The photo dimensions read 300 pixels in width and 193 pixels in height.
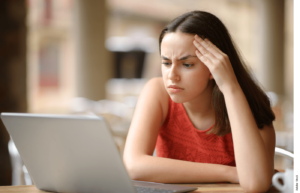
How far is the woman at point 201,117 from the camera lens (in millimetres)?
1152

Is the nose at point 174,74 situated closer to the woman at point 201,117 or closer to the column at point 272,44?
the woman at point 201,117

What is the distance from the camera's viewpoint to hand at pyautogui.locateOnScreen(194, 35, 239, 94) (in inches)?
47.4

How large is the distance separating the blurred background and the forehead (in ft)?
0.81

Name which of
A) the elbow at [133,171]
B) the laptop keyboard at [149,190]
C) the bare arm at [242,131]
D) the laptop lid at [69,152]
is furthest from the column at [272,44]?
the laptop lid at [69,152]

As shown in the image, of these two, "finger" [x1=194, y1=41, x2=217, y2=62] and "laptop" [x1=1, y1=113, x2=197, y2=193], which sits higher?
"finger" [x1=194, y1=41, x2=217, y2=62]

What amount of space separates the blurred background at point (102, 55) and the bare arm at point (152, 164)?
0.42m

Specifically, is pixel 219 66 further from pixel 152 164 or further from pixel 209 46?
pixel 152 164

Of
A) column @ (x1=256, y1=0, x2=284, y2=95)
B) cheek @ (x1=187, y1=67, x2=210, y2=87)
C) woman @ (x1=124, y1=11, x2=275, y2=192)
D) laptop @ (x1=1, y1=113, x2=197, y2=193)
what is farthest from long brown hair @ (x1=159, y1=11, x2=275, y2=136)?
column @ (x1=256, y1=0, x2=284, y2=95)

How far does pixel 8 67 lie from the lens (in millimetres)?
2648

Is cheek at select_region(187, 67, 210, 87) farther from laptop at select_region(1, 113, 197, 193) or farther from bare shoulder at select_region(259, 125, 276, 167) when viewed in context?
laptop at select_region(1, 113, 197, 193)

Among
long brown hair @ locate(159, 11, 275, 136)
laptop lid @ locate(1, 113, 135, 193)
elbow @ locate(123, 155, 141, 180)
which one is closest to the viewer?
laptop lid @ locate(1, 113, 135, 193)

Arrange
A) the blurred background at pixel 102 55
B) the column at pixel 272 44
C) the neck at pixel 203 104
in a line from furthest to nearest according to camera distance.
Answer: the column at pixel 272 44 → the blurred background at pixel 102 55 → the neck at pixel 203 104

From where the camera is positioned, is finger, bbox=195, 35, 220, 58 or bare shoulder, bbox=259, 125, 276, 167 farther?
bare shoulder, bbox=259, 125, 276, 167

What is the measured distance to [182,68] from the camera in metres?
1.25
